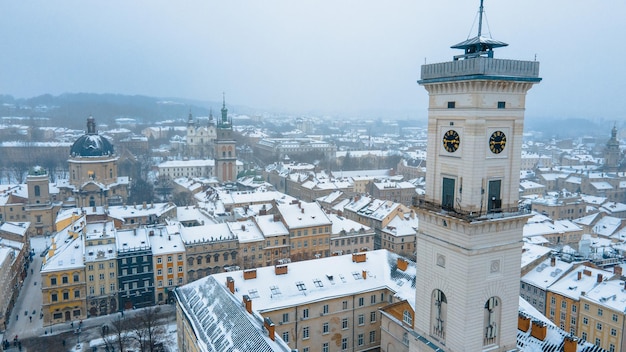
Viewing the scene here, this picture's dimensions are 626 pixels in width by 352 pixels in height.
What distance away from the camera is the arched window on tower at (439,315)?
20.4 m

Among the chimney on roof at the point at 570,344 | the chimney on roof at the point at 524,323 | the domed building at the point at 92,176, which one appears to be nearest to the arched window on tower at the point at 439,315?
the chimney on roof at the point at 524,323

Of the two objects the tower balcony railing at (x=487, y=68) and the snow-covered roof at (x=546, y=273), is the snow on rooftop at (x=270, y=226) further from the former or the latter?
the tower balcony railing at (x=487, y=68)

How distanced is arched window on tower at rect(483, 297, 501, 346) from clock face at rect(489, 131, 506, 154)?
625 cm

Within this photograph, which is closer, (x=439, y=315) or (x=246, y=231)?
(x=439, y=315)

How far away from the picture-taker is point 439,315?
20.8 meters

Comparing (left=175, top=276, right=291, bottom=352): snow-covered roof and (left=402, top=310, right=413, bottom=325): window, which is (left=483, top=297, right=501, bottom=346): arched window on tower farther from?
(left=402, top=310, right=413, bottom=325): window

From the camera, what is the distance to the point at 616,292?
42000mm

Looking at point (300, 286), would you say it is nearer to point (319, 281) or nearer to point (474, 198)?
point (319, 281)

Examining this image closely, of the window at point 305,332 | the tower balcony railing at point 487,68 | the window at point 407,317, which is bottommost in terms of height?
the window at point 305,332

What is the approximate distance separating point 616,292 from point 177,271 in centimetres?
4514

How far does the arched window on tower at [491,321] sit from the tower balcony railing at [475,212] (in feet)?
11.9

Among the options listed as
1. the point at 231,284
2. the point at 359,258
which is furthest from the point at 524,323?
the point at 231,284

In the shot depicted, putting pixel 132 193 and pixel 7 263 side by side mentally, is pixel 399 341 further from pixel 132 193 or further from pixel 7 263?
pixel 132 193

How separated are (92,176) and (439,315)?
9031 centimetres
